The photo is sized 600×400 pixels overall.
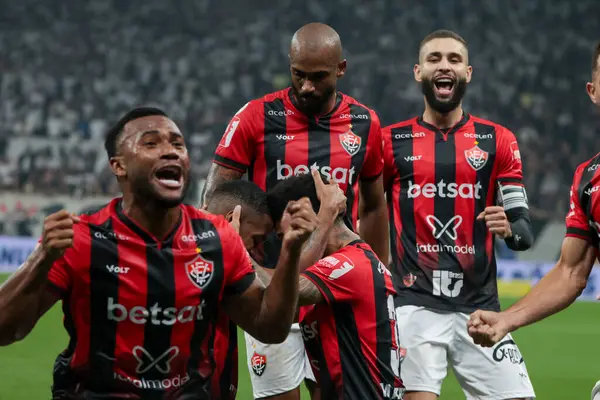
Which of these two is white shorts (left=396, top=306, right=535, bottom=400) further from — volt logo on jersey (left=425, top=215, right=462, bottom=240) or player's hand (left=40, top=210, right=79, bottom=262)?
player's hand (left=40, top=210, right=79, bottom=262)

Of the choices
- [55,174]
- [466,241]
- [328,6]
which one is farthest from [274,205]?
[328,6]

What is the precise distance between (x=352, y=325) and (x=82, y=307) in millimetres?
1232

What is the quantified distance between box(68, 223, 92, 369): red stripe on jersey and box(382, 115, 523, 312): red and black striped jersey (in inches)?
103

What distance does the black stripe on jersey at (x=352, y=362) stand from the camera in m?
3.96

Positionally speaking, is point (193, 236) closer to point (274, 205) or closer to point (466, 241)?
point (274, 205)

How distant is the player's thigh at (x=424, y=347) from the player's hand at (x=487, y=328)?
139cm

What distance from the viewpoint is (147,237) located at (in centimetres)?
338

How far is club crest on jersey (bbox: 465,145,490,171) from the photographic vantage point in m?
5.60

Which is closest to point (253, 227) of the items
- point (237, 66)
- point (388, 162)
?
point (388, 162)

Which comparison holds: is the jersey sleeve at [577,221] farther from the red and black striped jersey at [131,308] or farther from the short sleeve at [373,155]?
the red and black striped jersey at [131,308]

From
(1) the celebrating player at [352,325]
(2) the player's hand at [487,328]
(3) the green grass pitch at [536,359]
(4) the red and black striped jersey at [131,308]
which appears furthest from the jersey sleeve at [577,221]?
(3) the green grass pitch at [536,359]

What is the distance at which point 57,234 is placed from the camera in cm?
293

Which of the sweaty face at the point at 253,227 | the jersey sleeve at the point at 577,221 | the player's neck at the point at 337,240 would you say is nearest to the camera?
the jersey sleeve at the point at 577,221

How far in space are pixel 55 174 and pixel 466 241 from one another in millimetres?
13420
